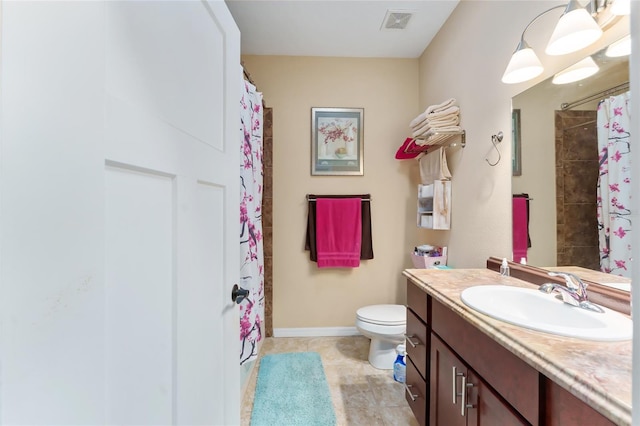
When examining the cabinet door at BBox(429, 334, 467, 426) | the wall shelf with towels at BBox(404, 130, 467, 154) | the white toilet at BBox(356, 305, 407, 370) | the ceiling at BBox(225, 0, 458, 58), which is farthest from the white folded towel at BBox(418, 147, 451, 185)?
the cabinet door at BBox(429, 334, 467, 426)

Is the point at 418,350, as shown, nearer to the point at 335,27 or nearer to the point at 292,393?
the point at 292,393

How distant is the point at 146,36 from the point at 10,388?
591mm

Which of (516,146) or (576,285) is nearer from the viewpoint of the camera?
(576,285)

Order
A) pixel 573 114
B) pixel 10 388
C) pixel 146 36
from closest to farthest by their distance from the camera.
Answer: pixel 10 388
pixel 146 36
pixel 573 114

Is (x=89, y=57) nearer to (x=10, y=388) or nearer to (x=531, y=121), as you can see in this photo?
(x=10, y=388)

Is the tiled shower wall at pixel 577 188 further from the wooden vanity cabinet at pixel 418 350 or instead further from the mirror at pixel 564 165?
the wooden vanity cabinet at pixel 418 350

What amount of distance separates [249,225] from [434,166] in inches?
53.7

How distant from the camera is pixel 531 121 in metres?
1.20

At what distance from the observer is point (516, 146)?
128 centimetres

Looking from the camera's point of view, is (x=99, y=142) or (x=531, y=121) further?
(x=531, y=121)

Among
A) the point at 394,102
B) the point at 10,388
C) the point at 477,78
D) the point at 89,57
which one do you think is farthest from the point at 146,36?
the point at 394,102

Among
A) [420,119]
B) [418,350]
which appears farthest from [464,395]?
[420,119]

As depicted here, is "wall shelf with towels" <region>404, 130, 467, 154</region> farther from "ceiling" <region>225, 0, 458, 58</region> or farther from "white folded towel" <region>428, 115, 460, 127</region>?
"ceiling" <region>225, 0, 458, 58</region>

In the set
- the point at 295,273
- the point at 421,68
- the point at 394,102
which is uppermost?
the point at 421,68
